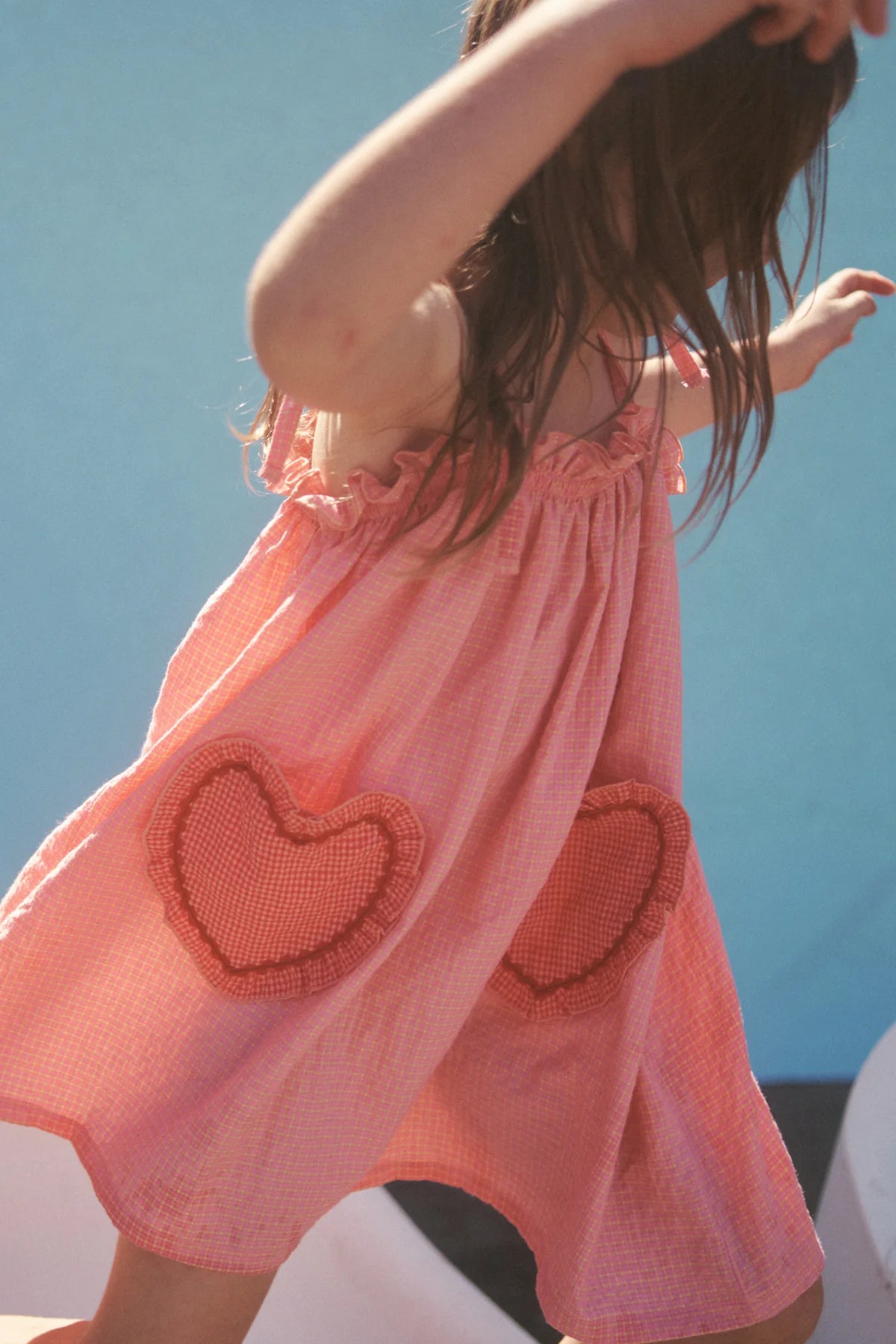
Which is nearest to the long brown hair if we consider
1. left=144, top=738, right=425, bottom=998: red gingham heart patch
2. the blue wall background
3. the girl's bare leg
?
left=144, top=738, right=425, bottom=998: red gingham heart patch

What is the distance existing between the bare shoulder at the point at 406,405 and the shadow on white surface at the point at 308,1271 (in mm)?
481

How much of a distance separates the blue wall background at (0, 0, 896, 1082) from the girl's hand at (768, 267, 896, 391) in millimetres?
573

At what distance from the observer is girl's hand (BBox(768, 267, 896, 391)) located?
73 cm

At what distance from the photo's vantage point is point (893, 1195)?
0.77 metres

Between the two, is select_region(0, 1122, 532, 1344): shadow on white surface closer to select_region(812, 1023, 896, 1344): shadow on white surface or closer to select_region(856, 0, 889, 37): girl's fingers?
select_region(812, 1023, 896, 1344): shadow on white surface

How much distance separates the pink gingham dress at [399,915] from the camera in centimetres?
56

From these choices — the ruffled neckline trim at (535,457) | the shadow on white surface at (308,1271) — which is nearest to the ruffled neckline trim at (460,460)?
the ruffled neckline trim at (535,457)

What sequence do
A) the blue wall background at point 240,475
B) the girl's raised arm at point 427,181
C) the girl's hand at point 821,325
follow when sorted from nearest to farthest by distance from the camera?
1. the girl's raised arm at point 427,181
2. the girl's hand at point 821,325
3. the blue wall background at point 240,475

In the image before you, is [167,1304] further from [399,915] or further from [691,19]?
[691,19]

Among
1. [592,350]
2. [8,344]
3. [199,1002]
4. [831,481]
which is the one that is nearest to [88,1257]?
[199,1002]

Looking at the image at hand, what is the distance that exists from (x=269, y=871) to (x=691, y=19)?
14.6 inches

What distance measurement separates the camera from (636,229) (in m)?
0.54

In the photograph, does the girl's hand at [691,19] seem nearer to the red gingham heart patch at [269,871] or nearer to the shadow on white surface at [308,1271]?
the red gingham heart patch at [269,871]

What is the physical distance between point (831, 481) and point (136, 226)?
0.80 m
